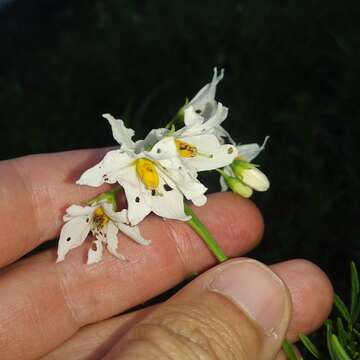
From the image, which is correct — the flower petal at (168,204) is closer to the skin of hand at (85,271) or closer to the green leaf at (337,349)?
the skin of hand at (85,271)

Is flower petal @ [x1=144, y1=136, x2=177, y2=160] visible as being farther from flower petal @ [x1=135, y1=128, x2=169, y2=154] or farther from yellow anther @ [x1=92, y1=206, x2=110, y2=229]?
yellow anther @ [x1=92, y1=206, x2=110, y2=229]

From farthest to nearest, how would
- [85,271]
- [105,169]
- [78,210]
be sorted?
1. [85,271]
2. [78,210]
3. [105,169]

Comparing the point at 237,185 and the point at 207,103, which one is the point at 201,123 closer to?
the point at 207,103

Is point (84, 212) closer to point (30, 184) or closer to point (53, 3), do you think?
point (30, 184)

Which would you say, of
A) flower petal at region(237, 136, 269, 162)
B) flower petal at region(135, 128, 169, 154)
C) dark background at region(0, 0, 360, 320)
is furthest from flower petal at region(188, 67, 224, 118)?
dark background at region(0, 0, 360, 320)

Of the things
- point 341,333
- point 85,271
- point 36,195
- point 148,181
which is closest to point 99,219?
point 148,181

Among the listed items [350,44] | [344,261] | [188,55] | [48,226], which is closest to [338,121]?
[350,44]
